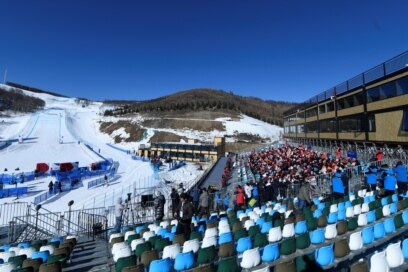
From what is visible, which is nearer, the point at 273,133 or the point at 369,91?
the point at 369,91

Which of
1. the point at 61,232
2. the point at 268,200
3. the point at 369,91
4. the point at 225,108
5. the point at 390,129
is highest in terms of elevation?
the point at 225,108

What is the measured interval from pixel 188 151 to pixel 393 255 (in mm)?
Answer: 55362

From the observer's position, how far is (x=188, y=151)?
6059 cm

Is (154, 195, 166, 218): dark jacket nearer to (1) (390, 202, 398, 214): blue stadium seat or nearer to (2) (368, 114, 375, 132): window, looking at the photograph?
(1) (390, 202, 398, 214): blue stadium seat

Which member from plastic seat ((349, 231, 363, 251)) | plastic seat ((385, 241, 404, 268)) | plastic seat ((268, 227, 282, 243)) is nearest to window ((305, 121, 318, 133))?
plastic seat ((268, 227, 282, 243))

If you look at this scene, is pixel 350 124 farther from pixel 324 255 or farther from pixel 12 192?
pixel 12 192

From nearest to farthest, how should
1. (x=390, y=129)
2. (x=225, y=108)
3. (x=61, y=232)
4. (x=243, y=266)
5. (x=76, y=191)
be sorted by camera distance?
(x=243, y=266) → (x=61, y=232) → (x=390, y=129) → (x=76, y=191) → (x=225, y=108)

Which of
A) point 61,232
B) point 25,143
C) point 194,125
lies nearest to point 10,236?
point 61,232

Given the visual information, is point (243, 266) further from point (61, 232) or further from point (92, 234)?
point (61, 232)

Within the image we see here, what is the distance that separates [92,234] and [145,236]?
16.1ft

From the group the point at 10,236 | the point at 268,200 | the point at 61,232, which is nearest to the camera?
the point at 10,236

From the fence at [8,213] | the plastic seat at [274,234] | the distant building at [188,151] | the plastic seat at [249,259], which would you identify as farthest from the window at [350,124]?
the fence at [8,213]

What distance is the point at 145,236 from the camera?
343 inches

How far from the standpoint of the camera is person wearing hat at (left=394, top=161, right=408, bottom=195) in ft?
39.5
